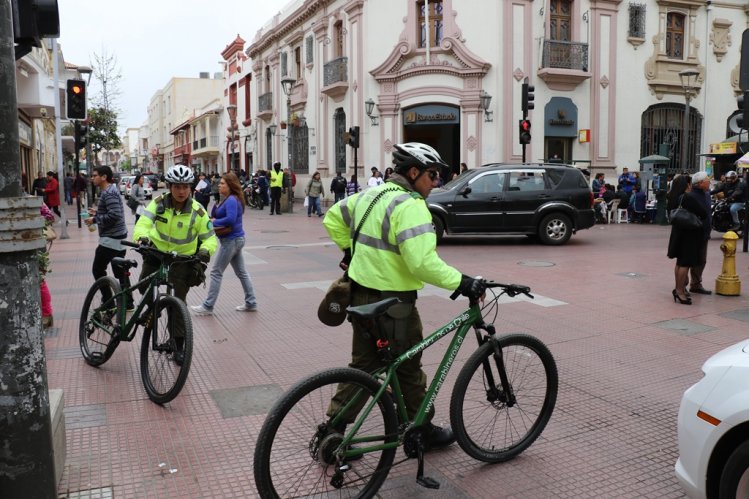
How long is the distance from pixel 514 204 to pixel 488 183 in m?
0.72

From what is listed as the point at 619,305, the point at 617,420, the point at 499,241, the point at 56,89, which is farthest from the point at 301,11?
the point at 617,420

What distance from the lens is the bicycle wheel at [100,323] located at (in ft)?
19.1

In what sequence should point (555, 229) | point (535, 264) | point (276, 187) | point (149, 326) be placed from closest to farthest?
1. point (149, 326)
2. point (535, 264)
3. point (555, 229)
4. point (276, 187)

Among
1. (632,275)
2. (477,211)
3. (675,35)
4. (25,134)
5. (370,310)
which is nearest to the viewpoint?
(370,310)

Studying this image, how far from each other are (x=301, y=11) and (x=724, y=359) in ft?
101

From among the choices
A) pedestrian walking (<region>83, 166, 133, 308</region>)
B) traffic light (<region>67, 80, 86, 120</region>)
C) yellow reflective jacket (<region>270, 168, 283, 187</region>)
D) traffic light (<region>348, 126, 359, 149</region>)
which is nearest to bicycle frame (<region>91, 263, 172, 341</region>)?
pedestrian walking (<region>83, 166, 133, 308</region>)

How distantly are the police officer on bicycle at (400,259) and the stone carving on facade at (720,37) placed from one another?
27157 millimetres

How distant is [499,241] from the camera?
1584cm

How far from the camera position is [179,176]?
19.8 feet

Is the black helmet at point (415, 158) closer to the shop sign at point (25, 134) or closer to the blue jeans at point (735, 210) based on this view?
the blue jeans at point (735, 210)

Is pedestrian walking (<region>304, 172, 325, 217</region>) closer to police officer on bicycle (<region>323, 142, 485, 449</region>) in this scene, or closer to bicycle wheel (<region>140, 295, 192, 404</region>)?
bicycle wheel (<region>140, 295, 192, 404</region>)

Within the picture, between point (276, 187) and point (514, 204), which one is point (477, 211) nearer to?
point (514, 204)

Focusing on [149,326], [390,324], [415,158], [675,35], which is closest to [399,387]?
[390,324]

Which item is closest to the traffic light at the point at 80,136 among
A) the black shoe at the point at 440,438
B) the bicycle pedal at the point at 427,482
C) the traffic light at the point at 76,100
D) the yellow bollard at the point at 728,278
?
the traffic light at the point at 76,100
